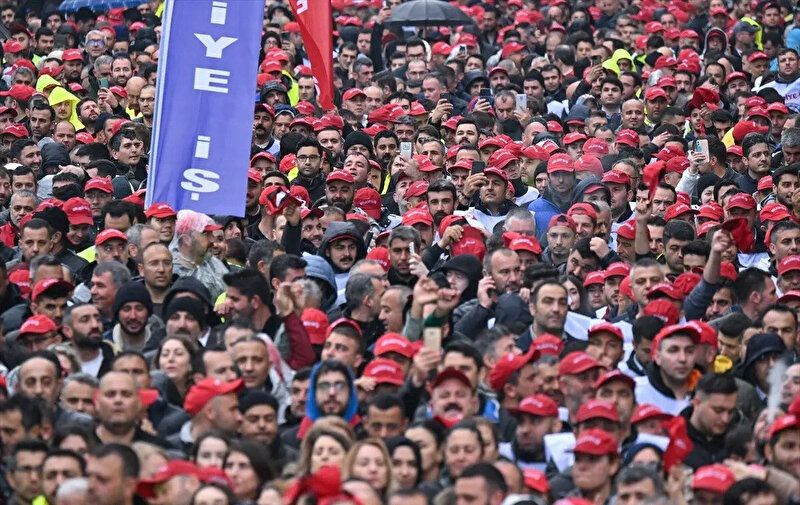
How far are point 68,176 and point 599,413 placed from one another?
727 centimetres

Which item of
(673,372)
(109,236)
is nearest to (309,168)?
(109,236)

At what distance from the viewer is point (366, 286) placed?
14938 millimetres

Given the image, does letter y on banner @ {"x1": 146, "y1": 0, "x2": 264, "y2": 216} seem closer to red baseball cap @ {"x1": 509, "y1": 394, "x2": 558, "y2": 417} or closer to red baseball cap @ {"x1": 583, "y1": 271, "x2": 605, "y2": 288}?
red baseball cap @ {"x1": 583, "y1": 271, "x2": 605, "y2": 288}

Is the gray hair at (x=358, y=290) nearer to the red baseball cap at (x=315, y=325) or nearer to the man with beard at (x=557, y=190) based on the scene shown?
the red baseball cap at (x=315, y=325)

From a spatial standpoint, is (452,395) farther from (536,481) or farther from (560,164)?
(560,164)

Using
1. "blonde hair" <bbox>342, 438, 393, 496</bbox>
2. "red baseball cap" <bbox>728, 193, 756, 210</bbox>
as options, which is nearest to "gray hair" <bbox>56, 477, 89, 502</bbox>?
"blonde hair" <bbox>342, 438, 393, 496</bbox>

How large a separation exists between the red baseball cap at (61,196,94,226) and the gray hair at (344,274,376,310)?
2.97 metres

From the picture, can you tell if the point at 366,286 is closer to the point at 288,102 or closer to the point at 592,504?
the point at 592,504

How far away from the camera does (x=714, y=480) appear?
38.3 ft

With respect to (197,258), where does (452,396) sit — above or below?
below

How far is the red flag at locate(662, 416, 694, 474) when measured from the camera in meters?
12.2

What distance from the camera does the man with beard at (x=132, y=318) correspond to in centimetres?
1466

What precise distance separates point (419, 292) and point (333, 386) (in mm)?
1241

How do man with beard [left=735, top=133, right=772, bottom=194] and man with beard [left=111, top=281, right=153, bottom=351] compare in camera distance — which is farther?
man with beard [left=735, top=133, right=772, bottom=194]
